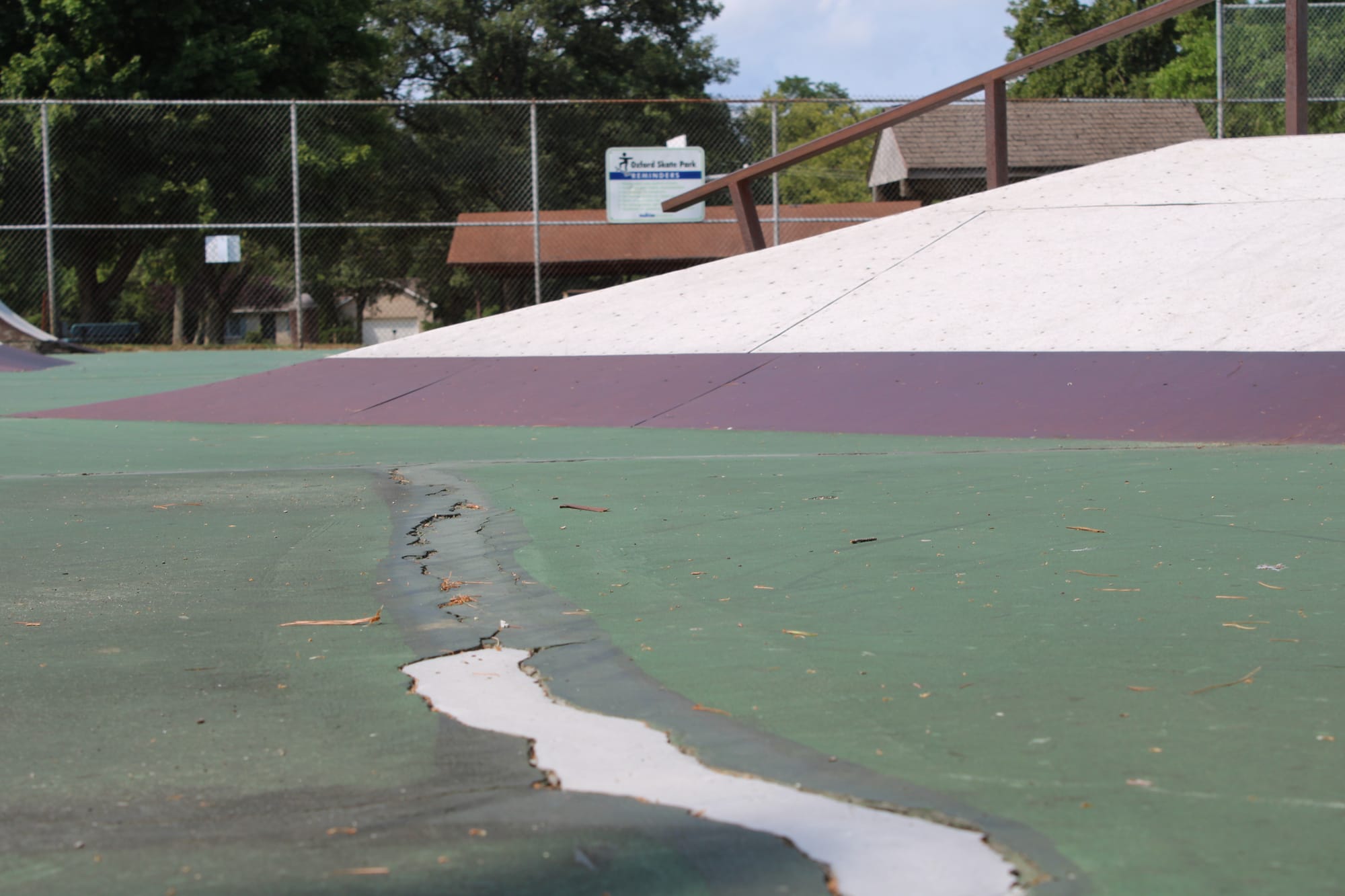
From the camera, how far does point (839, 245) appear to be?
45.4 feet

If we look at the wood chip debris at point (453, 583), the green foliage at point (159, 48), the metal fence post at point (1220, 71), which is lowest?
the wood chip debris at point (453, 583)

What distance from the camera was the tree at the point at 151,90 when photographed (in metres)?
25.7

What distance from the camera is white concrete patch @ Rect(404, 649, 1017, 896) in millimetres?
2279

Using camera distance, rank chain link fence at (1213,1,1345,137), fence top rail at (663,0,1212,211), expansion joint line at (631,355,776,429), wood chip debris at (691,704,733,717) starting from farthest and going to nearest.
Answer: chain link fence at (1213,1,1345,137), fence top rail at (663,0,1212,211), expansion joint line at (631,355,776,429), wood chip debris at (691,704,733,717)

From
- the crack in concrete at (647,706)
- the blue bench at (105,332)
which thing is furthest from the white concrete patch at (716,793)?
the blue bench at (105,332)

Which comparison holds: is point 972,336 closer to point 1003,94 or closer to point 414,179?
point 1003,94

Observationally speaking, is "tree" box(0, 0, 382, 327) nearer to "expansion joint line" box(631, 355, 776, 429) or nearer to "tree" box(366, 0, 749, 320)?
"tree" box(366, 0, 749, 320)

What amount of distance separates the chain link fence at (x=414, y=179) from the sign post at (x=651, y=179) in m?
0.65

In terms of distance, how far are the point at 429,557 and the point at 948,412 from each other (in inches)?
207

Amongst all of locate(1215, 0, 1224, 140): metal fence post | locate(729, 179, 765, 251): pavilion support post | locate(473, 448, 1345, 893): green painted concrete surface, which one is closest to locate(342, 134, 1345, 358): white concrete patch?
locate(729, 179, 765, 251): pavilion support post

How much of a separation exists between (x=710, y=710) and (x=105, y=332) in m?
25.7

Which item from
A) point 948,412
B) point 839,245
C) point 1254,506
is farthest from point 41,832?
point 839,245

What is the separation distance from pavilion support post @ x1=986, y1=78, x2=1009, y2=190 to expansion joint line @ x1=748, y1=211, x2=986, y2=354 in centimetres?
122

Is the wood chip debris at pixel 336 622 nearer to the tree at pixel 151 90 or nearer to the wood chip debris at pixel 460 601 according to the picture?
the wood chip debris at pixel 460 601
